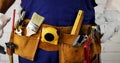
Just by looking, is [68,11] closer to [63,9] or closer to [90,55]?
[63,9]

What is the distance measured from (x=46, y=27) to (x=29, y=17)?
10 centimetres

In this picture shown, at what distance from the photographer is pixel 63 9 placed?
1105 mm

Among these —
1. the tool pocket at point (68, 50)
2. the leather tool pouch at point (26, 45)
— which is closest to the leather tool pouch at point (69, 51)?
the tool pocket at point (68, 50)

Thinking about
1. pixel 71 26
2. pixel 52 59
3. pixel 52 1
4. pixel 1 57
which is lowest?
pixel 1 57

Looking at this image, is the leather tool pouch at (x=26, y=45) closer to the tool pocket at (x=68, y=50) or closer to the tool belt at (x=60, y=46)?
the tool belt at (x=60, y=46)

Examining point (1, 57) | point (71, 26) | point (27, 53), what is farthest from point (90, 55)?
point (1, 57)

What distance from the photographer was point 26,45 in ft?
3.73

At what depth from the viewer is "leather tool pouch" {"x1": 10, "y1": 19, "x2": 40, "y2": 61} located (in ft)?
3.67

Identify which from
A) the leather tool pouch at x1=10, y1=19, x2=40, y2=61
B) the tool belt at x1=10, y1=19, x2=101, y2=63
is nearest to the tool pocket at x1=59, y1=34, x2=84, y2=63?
the tool belt at x1=10, y1=19, x2=101, y2=63

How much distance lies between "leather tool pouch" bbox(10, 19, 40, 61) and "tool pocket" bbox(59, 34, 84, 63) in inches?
4.4

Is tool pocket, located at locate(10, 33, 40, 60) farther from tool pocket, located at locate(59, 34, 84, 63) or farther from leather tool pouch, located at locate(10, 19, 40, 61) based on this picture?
tool pocket, located at locate(59, 34, 84, 63)

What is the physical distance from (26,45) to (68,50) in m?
0.18

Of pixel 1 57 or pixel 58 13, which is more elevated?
pixel 58 13

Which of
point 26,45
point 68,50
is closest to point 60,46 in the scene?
point 68,50
